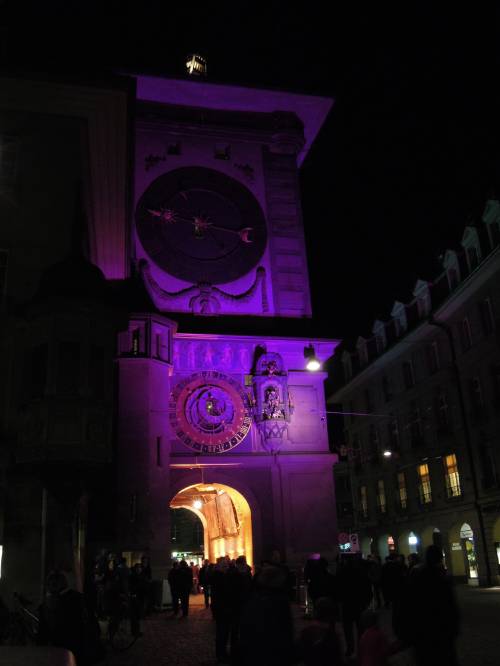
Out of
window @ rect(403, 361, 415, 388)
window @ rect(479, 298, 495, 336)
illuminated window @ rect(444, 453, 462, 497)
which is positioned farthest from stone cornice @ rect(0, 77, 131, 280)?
window @ rect(403, 361, 415, 388)

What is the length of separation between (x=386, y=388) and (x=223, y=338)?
18692 millimetres

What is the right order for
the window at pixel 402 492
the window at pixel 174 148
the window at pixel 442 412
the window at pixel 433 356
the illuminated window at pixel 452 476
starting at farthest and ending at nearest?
the window at pixel 402 492 < the window at pixel 433 356 < the window at pixel 442 412 < the illuminated window at pixel 452 476 < the window at pixel 174 148

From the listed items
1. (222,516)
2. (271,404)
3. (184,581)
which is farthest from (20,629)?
(222,516)

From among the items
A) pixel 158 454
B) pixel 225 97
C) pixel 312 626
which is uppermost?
pixel 225 97

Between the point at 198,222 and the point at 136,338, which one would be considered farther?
the point at 198,222

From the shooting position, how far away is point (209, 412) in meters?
30.7

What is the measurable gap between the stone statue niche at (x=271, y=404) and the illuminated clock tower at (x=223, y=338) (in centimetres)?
6

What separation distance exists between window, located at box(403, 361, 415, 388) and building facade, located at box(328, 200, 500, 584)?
8cm

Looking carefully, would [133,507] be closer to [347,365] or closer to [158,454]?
[158,454]

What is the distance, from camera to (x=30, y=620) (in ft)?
39.0

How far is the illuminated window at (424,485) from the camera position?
130 ft

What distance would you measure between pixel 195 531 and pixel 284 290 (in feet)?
101

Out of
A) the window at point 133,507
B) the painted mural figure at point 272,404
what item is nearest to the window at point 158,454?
the window at point 133,507

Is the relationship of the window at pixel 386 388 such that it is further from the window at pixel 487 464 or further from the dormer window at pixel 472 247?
the dormer window at pixel 472 247
